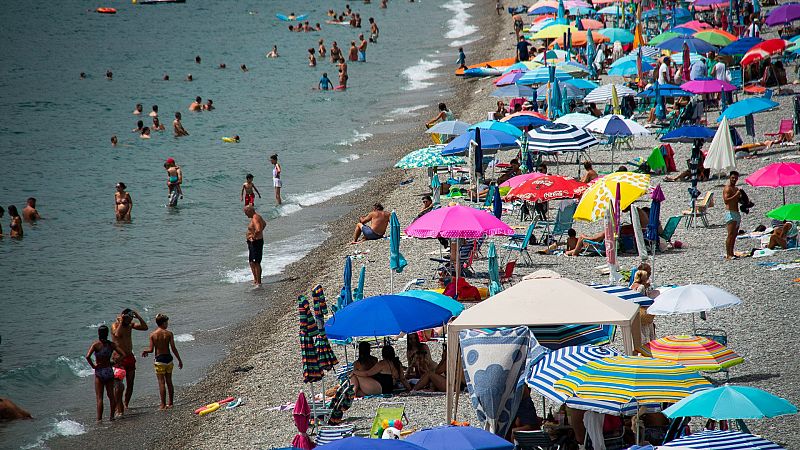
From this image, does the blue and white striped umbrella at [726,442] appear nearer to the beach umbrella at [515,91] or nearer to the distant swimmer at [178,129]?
the beach umbrella at [515,91]

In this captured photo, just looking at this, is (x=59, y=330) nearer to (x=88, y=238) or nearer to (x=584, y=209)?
(x=88, y=238)

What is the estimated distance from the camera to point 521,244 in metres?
15.9

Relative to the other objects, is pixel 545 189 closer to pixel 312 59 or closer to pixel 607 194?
pixel 607 194

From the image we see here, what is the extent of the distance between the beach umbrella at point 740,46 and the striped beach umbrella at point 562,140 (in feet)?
31.7

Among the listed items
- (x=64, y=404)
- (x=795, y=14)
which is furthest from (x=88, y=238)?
(x=795, y=14)

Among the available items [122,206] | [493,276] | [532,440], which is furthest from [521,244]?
[122,206]

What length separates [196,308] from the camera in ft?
57.5

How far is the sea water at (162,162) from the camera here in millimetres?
16641

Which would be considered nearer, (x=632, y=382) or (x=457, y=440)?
(x=457, y=440)

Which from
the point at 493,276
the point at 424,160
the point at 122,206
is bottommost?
the point at 122,206

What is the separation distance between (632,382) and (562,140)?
10992 millimetres

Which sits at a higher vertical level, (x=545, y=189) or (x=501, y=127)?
(x=501, y=127)

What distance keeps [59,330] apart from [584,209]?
30.7ft

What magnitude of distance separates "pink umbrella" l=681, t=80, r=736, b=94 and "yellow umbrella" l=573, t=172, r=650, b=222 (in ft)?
27.8
